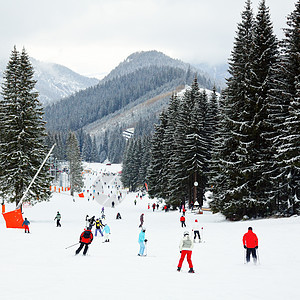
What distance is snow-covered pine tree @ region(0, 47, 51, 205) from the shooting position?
30.1m

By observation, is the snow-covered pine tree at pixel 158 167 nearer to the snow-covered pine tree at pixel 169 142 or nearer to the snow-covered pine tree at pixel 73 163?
the snow-covered pine tree at pixel 169 142

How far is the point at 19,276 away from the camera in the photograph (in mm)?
10383

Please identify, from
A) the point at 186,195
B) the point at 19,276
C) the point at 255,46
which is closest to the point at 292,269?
the point at 19,276

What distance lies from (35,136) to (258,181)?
1838 centimetres

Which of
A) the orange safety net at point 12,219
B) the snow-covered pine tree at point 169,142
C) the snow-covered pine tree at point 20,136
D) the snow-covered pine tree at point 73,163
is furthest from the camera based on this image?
the snow-covered pine tree at point 73,163

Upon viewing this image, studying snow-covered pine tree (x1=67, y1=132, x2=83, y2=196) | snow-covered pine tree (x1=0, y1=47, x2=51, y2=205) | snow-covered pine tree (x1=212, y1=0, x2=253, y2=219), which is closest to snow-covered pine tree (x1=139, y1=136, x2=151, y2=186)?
snow-covered pine tree (x1=67, y1=132, x2=83, y2=196)

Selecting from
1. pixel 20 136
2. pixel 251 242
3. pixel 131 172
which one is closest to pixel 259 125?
pixel 251 242

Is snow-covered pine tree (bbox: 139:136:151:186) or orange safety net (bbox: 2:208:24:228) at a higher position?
snow-covered pine tree (bbox: 139:136:151:186)

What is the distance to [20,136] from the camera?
30.2 metres

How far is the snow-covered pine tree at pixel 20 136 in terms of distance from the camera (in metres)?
30.1

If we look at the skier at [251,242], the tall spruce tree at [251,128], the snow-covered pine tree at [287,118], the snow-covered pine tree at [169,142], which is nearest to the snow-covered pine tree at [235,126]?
the tall spruce tree at [251,128]

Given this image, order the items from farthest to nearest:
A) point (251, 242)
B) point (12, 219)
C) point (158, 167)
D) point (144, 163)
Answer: point (144, 163), point (158, 167), point (12, 219), point (251, 242)

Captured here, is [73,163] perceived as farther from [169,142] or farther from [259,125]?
[259,125]

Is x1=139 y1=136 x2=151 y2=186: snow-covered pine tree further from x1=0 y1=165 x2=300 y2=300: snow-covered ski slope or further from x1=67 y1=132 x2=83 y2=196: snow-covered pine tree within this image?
x1=0 y1=165 x2=300 y2=300: snow-covered ski slope
